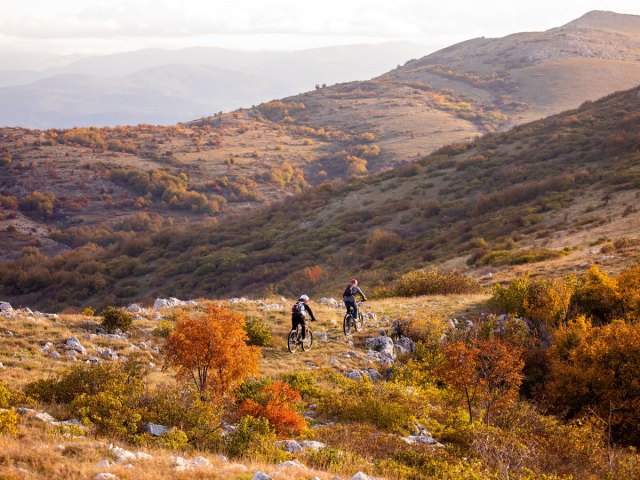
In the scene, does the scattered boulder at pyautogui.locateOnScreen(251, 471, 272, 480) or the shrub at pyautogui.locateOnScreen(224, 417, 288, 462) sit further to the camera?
the shrub at pyautogui.locateOnScreen(224, 417, 288, 462)

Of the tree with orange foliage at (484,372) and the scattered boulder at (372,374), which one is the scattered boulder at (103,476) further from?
the scattered boulder at (372,374)

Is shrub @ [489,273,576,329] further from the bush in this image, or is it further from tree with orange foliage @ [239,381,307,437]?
the bush

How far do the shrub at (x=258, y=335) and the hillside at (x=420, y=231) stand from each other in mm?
12173

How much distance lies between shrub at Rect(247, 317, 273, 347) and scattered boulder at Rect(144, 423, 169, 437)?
21.3 ft

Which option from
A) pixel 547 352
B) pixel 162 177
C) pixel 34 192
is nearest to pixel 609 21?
pixel 162 177

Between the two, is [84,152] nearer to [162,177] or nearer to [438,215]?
[162,177]

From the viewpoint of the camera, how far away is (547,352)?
50.3ft

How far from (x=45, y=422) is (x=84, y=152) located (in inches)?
3101

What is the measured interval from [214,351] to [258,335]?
507 cm

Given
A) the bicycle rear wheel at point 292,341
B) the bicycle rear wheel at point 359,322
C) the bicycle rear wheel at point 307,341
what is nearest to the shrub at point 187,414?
the bicycle rear wheel at point 292,341

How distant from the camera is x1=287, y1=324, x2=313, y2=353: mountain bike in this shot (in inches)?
617

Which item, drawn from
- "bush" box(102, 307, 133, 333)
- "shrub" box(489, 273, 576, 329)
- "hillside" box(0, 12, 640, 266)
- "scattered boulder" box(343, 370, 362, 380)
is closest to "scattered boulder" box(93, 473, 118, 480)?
"scattered boulder" box(343, 370, 362, 380)

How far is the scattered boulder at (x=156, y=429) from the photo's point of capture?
898 cm

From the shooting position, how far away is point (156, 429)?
9.10 meters
